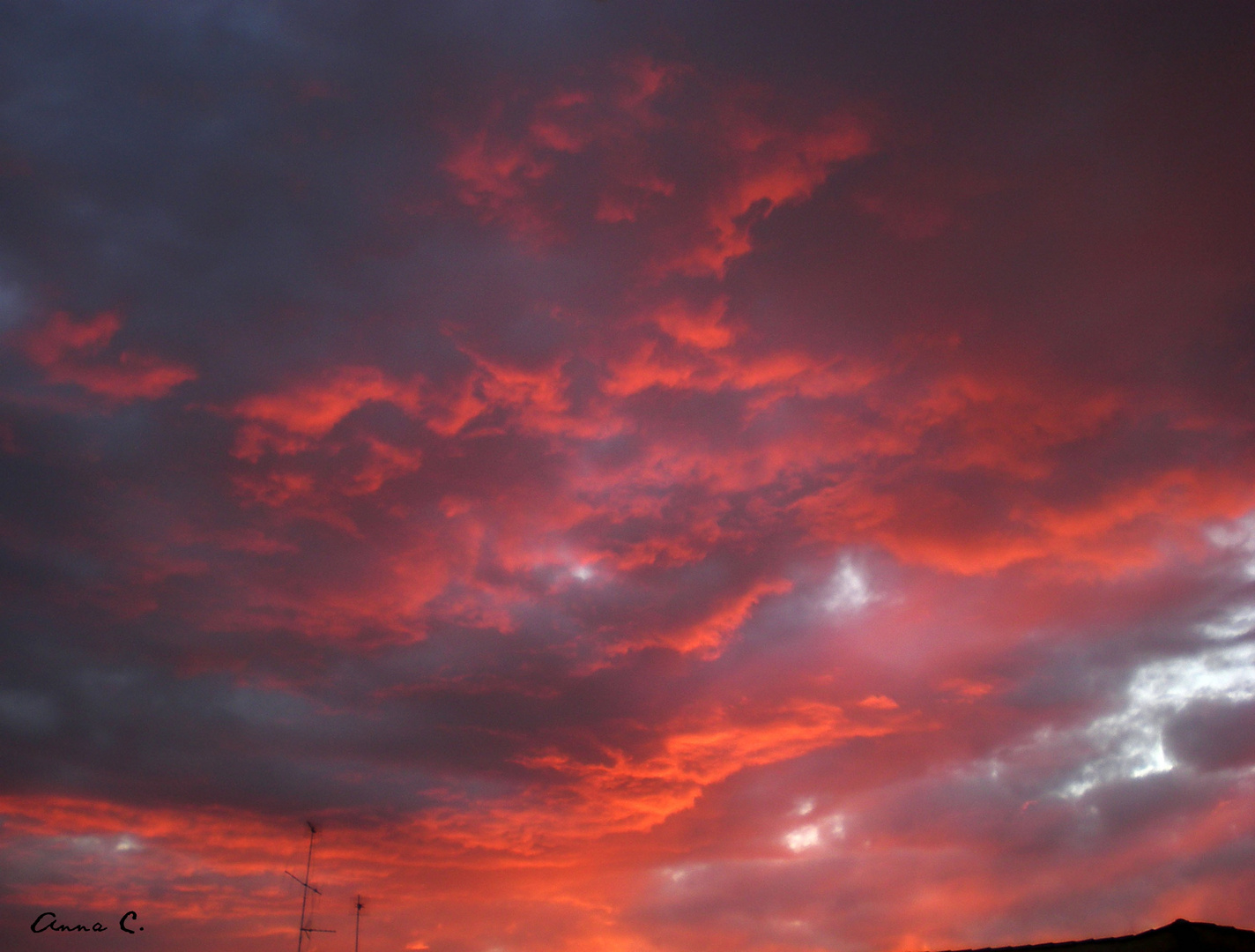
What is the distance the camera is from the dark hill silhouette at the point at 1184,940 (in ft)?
140

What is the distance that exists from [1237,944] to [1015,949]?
11.0m

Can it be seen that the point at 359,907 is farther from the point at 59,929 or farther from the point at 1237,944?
the point at 1237,944

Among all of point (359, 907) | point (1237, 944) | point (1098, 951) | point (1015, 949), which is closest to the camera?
point (1237, 944)

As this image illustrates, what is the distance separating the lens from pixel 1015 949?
166 ft

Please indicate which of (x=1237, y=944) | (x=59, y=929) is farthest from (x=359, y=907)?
(x=1237, y=944)

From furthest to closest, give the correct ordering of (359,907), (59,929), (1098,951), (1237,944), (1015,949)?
(359,907) < (59,929) < (1015,949) < (1098,951) < (1237,944)

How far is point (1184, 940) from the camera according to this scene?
43406 mm

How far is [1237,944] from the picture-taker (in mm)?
42625

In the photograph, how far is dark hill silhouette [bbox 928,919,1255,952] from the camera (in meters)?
42.8

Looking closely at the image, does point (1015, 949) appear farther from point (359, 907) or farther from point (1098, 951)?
point (359, 907)

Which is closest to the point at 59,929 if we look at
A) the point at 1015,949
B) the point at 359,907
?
the point at 359,907

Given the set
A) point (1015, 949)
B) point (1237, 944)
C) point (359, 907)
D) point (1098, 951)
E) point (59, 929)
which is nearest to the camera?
point (1237, 944)

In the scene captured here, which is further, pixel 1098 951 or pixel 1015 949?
pixel 1015 949

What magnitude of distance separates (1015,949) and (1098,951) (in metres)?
5.97
